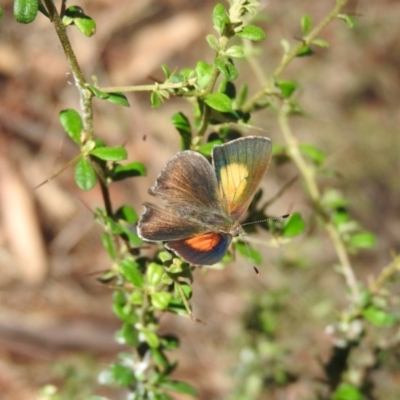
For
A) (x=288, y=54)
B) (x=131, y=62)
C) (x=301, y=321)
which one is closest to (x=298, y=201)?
(x=301, y=321)

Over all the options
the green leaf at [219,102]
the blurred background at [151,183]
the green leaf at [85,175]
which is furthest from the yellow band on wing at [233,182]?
the blurred background at [151,183]

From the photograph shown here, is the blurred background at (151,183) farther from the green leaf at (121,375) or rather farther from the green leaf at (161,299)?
the green leaf at (161,299)

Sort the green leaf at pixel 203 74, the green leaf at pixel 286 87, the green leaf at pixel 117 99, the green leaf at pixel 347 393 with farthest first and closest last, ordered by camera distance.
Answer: the green leaf at pixel 347 393, the green leaf at pixel 286 87, the green leaf at pixel 203 74, the green leaf at pixel 117 99

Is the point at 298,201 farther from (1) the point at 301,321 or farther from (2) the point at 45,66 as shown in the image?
(2) the point at 45,66

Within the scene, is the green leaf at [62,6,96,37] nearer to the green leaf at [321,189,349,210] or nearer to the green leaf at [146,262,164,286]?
the green leaf at [146,262,164,286]

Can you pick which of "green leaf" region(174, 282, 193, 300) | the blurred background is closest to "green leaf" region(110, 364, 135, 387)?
"green leaf" region(174, 282, 193, 300)
